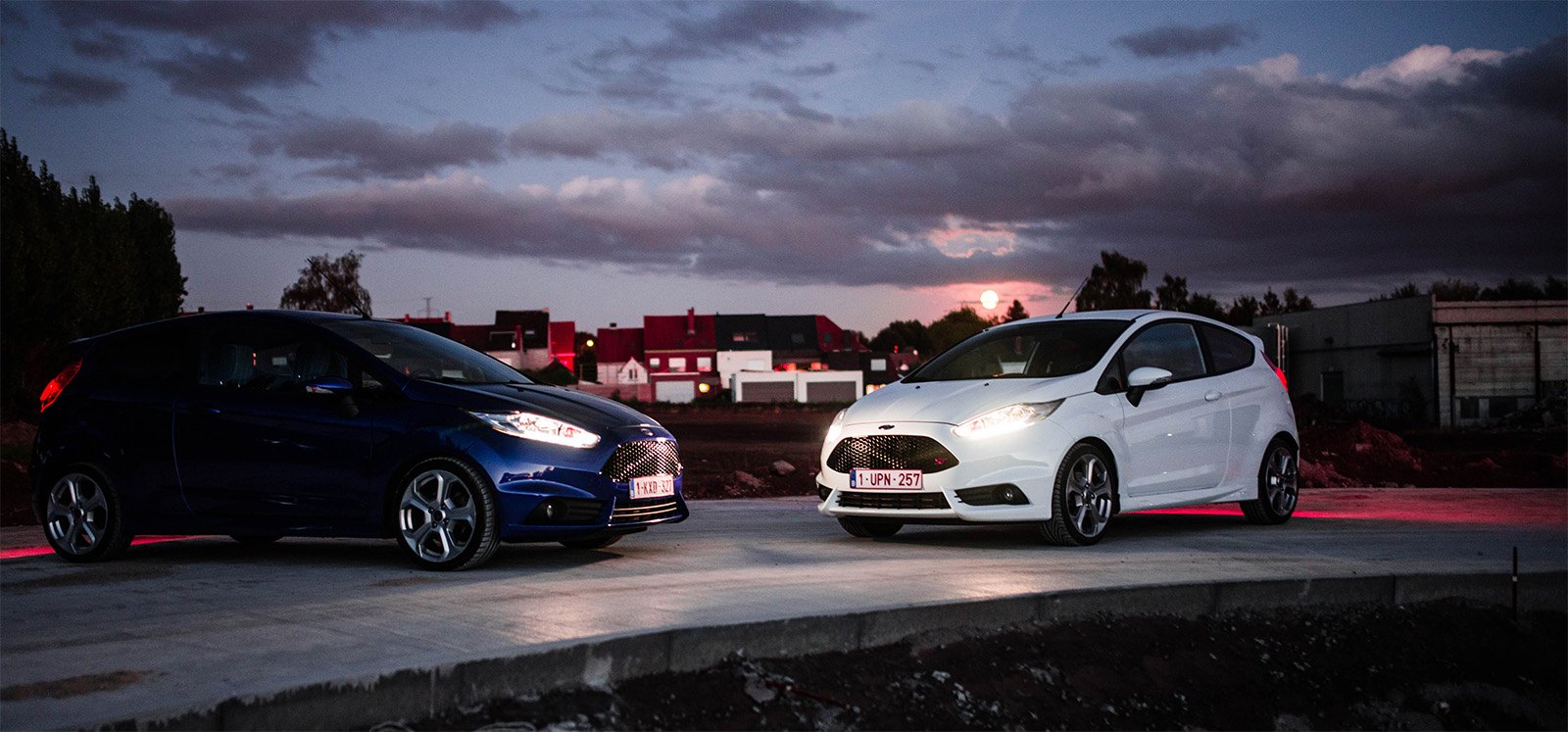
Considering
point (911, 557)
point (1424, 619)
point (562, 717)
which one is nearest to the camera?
point (562, 717)

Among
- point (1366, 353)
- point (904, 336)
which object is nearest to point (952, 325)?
point (904, 336)

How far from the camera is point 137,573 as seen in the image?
708 cm

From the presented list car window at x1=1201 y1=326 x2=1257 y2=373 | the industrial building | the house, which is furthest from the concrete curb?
the house

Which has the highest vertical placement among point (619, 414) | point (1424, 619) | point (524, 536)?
point (619, 414)

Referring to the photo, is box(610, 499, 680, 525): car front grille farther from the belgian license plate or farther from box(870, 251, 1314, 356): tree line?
box(870, 251, 1314, 356): tree line

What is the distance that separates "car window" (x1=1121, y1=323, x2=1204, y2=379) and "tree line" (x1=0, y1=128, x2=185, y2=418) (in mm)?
30136

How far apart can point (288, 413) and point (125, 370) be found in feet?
4.84

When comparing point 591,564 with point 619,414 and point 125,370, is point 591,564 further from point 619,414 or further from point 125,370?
point 125,370

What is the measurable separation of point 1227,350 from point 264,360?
7482 mm

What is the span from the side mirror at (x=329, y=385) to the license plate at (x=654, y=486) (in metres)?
1.85

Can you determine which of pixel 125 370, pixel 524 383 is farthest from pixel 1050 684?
pixel 125 370

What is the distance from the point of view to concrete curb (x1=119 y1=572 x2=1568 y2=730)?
12.7 feet

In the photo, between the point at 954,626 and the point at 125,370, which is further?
the point at 125,370

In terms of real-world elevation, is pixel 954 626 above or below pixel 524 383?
below
